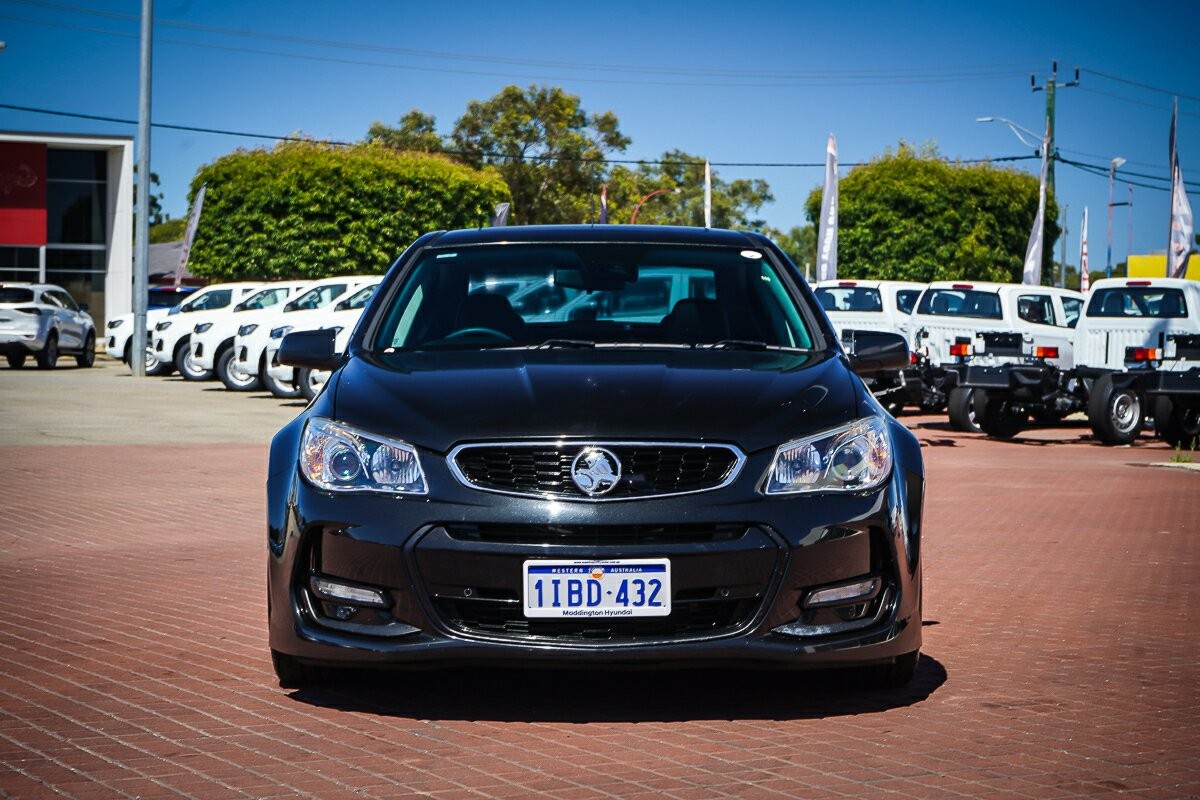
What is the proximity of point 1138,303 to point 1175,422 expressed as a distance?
160cm

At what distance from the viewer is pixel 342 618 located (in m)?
5.06

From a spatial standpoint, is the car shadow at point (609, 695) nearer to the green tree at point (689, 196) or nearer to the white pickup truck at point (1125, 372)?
the white pickup truck at point (1125, 372)

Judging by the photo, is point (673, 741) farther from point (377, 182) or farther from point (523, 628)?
point (377, 182)

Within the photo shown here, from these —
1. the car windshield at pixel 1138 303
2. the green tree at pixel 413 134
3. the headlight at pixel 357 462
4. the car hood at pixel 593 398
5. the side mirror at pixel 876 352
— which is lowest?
the headlight at pixel 357 462

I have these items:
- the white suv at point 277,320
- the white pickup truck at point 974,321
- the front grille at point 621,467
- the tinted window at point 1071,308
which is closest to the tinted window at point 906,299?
the white pickup truck at point 974,321

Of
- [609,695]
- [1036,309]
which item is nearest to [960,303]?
[1036,309]

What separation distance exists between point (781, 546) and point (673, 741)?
689mm

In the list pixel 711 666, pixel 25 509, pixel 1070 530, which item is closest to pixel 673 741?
pixel 711 666

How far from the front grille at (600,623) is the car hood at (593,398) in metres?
0.47

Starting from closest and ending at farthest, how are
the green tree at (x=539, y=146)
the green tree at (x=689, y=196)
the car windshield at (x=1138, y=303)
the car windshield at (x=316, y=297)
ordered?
the car windshield at (x=1138, y=303) → the car windshield at (x=316, y=297) → the green tree at (x=539, y=146) → the green tree at (x=689, y=196)

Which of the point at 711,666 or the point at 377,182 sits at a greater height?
the point at 377,182

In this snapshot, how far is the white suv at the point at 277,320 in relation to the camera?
26.2 m

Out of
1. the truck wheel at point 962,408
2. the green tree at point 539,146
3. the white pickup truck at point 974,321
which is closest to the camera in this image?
the truck wheel at point 962,408

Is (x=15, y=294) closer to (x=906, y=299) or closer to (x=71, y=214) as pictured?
(x=906, y=299)
